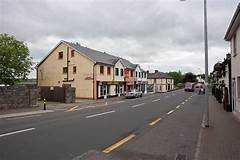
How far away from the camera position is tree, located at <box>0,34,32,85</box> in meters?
32.0

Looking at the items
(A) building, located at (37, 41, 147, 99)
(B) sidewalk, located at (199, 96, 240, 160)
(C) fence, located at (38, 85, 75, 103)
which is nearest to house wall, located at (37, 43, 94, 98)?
(A) building, located at (37, 41, 147, 99)

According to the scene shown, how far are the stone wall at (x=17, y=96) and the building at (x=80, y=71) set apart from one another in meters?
17.6

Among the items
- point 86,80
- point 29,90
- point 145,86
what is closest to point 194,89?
point 145,86

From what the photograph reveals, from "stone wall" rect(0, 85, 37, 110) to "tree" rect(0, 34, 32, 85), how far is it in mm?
4803

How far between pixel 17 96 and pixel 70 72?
22.1 meters

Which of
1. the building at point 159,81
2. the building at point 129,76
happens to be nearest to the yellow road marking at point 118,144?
the building at point 129,76

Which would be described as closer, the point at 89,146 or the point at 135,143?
the point at 89,146

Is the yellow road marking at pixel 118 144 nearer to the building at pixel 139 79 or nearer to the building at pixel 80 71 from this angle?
the building at pixel 80 71

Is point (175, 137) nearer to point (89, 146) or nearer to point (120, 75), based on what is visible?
point (89, 146)

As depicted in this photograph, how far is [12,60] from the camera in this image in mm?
32469

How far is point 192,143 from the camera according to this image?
34.4ft

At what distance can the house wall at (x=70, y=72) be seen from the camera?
154 ft

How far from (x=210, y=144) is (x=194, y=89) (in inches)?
3178

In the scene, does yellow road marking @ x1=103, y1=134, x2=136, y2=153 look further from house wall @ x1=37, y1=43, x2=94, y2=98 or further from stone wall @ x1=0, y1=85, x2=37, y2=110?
house wall @ x1=37, y1=43, x2=94, y2=98
